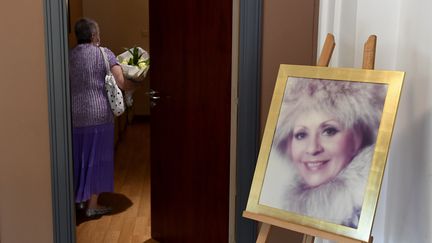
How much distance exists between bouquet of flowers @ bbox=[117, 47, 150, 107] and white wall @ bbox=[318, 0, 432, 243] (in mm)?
1902

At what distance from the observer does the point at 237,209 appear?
2.29 meters

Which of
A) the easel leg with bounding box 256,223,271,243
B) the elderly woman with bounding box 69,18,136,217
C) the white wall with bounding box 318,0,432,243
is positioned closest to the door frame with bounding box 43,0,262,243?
the white wall with bounding box 318,0,432,243

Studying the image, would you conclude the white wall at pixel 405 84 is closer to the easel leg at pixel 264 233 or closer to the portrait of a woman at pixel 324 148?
the portrait of a woman at pixel 324 148

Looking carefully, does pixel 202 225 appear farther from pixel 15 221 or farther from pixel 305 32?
pixel 305 32

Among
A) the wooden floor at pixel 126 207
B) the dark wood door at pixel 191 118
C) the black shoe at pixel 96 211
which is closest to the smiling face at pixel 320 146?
the dark wood door at pixel 191 118

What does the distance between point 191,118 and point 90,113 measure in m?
0.96

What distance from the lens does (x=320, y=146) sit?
139cm

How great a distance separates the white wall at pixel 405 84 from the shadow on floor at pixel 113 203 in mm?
2352

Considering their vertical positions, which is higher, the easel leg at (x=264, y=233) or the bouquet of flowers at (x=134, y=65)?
the bouquet of flowers at (x=134, y=65)

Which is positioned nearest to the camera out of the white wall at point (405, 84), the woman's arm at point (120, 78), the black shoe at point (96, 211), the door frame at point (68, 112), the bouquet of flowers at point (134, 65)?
the white wall at point (405, 84)

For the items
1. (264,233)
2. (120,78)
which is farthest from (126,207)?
(264,233)

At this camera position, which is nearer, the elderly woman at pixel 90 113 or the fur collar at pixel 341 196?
the fur collar at pixel 341 196

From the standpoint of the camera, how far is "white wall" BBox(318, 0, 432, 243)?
1.48 meters

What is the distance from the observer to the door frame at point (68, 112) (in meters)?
2.09
